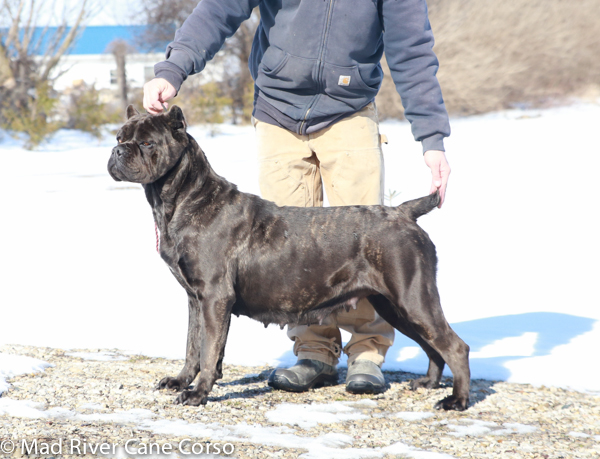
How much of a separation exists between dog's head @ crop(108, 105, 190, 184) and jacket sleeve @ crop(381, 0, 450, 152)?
131 cm

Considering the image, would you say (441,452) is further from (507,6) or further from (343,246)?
(507,6)

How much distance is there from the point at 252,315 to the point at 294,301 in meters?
0.24

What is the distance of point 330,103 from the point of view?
3.61 m

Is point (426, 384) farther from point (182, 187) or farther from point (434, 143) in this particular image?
point (182, 187)

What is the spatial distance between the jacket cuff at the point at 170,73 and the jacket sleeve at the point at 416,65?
1217 mm

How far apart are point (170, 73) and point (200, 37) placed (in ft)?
1.26

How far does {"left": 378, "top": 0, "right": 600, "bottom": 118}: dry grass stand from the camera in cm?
2330

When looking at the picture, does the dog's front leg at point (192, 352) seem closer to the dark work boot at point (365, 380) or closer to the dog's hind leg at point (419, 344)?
the dark work boot at point (365, 380)

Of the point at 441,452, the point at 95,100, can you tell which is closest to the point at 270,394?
the point at 441,452

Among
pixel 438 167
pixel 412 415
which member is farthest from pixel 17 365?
pixel 438 167

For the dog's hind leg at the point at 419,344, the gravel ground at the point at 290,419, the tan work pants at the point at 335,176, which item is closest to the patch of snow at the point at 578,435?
the gravel ground at the point at 290,419

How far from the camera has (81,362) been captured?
3.92m

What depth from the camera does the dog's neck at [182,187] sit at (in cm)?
325

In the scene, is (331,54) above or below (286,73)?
above
